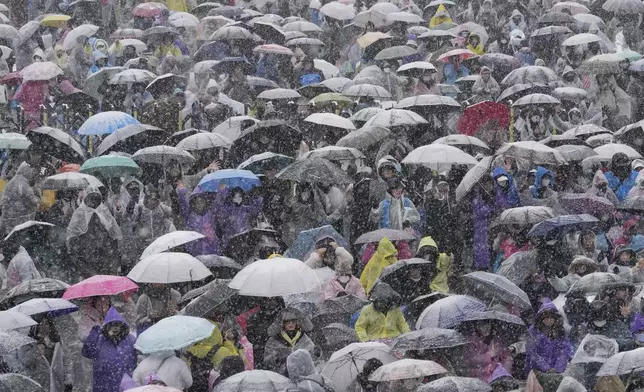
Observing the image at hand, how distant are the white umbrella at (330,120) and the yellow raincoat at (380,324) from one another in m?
5.48

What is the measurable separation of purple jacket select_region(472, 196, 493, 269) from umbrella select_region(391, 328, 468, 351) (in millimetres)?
3797

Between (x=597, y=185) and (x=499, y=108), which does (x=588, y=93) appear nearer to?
(x=499, y=108)

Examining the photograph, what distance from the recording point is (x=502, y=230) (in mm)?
16953

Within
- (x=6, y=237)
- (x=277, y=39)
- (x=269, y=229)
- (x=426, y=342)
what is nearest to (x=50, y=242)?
(x=6, y=237)

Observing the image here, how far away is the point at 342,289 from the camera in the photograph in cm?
1532

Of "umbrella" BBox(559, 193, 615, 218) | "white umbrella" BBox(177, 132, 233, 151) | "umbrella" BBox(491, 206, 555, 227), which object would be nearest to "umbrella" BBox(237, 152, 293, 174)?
"white umbrella" BBox(177, 132, 233, 151)

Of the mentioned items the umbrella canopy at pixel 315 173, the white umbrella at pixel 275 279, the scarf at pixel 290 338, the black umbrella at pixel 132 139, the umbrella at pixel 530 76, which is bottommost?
the umbrella at pixel 530 76

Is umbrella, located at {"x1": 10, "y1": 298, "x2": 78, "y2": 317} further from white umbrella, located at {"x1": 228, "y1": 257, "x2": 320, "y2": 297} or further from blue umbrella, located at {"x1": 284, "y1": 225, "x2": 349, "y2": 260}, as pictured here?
blue umbrella, located at {"x1": 284, "y1": 225, "x2": 349, "y2": 260}

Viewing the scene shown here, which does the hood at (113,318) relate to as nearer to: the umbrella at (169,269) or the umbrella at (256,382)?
the umbrella at (169,269)

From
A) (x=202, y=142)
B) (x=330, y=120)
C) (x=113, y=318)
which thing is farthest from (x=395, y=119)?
(x=113, y=318)

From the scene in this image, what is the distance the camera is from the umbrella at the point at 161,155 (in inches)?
717

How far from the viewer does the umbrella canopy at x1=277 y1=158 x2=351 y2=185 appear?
57.1 feet

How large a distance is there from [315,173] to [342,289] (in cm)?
245

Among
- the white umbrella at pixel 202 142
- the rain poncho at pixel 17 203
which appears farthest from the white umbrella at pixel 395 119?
the rain poncho at pixel 17 203
